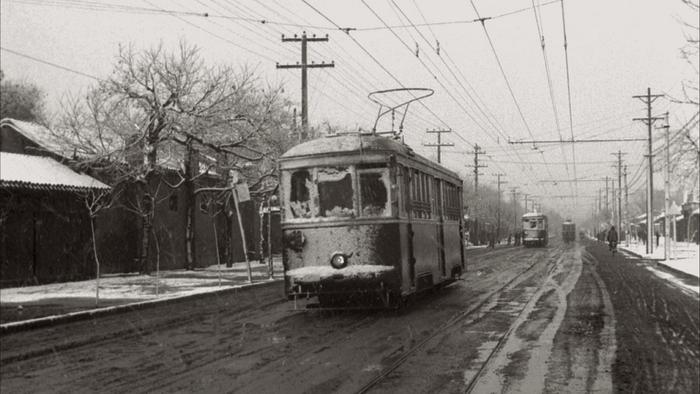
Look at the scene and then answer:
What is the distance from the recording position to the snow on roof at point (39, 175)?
20766mm

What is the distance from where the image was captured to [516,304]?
48.5 ft

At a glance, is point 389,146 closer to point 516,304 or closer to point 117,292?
point 516,304

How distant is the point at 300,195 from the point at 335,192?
2.21 feet

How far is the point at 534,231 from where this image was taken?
66.1m

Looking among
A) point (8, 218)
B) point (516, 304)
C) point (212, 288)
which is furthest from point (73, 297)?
point (516, 304)

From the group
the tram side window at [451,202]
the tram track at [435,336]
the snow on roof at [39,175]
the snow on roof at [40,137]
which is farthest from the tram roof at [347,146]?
the snow on roof at [40,137]

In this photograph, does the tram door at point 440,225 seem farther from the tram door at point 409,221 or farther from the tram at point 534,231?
the tram at point 534,231

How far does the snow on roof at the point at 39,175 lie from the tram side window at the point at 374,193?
1171 centimetres

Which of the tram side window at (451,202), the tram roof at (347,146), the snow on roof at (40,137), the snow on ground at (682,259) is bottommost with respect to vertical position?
the snow on ground at (682,259)

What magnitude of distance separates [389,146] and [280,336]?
4.25 metres

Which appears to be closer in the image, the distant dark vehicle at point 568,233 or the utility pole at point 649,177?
the utility pole at point 649,177

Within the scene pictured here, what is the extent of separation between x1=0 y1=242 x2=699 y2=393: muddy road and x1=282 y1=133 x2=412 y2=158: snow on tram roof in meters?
2.93

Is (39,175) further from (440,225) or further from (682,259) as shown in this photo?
(682,259)

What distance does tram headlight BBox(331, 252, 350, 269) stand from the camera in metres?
12.7
